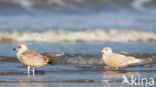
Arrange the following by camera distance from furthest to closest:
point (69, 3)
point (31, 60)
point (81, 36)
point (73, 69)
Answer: point (69, 3) < point (81, 36) < point (73, 69) < point (31, 60)

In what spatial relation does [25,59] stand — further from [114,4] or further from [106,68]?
[114,4]

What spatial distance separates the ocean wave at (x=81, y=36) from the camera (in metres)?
16.2

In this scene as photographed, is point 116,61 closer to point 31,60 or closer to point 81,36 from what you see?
point 31,60

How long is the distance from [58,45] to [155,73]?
488cm

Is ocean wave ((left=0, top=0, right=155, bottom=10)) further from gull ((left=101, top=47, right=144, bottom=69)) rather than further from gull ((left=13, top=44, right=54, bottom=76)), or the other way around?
gull ((left=13, top=44, right=54, bottom=76))

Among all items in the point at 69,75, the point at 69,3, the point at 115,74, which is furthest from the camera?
the point at 69,3

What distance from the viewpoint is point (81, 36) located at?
54.5ft

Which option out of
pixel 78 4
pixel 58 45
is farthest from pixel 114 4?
pixel 58 45

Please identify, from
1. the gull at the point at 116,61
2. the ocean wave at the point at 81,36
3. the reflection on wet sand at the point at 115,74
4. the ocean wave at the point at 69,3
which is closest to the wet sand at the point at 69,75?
the reflection on wet sand at the point at 115,74

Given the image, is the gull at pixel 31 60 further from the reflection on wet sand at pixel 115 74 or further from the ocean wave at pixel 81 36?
the ocean wave at pixel 81 36

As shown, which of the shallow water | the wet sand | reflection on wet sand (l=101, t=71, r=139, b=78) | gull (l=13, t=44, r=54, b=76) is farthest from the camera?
gull (l=13, t=44, r=54, b=76)

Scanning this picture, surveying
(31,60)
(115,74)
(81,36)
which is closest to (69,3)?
(81,36)

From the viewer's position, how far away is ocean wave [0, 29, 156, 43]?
16.2 meters

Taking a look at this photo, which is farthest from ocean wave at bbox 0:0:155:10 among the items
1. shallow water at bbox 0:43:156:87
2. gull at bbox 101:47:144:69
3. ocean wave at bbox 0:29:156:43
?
gull at bbox 101:47:144:69
